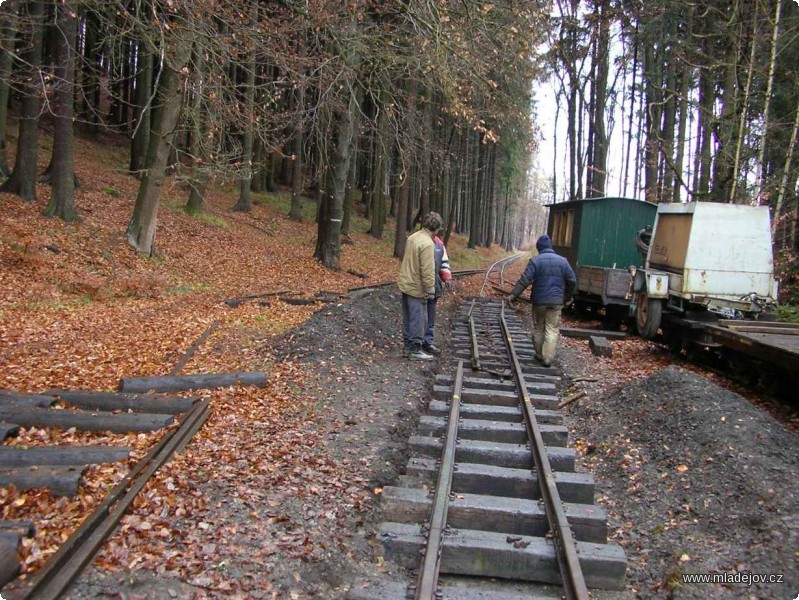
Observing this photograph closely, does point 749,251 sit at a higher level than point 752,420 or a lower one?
higher

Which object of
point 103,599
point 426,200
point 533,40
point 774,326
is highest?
point 533,40

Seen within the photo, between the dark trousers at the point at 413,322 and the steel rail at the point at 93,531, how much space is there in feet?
15.5

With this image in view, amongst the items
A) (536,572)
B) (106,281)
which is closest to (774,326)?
(536,572)

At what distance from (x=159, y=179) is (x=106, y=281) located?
318cm

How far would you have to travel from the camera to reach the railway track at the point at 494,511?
13.0ft

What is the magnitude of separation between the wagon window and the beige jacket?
1013 cm

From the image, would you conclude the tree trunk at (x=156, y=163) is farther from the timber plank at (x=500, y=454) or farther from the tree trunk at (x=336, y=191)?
the timber plank at (x=500, y=454)

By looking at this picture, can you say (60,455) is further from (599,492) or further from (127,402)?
(599,492)

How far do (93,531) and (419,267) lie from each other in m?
6.26

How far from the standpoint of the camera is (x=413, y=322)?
31.9ft

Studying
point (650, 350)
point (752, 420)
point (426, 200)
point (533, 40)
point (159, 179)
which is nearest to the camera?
point (752, 420)

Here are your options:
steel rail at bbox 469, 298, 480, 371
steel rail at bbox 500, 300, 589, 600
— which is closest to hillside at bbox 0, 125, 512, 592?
steel rail at bbox 469, 298, 480, 371

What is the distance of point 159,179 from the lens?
1510 cm

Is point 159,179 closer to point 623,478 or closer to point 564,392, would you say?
point 564,392
